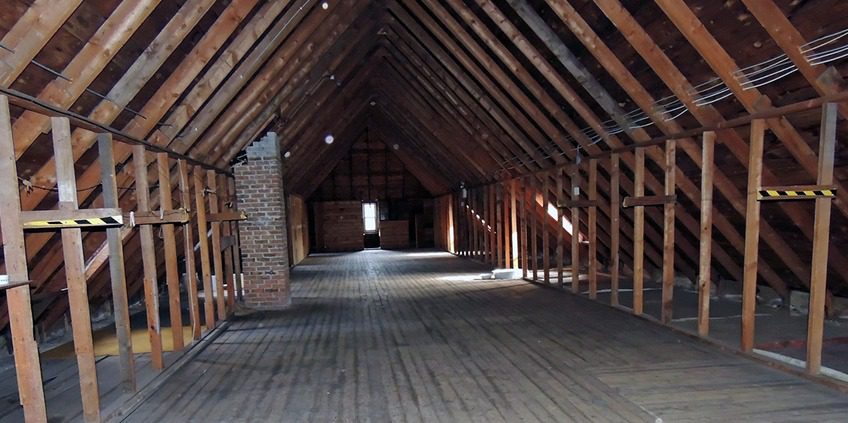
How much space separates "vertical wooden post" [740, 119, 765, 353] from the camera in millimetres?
3701

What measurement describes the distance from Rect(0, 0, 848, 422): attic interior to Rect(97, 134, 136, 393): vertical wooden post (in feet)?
0.05

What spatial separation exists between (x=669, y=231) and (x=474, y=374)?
2.67 metres

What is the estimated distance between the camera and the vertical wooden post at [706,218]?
4.18m

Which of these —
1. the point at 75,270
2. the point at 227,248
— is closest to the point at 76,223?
the point at 75,270

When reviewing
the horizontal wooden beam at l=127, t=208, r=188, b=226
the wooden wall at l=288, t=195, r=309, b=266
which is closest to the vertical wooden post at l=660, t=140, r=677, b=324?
the horizontal wooden beam at l=127, t=208, r=188, b=226

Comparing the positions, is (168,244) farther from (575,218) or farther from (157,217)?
(575,218)

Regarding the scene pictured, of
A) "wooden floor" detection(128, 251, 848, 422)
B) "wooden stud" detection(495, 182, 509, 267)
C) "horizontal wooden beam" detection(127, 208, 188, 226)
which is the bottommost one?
"wooden floor" detection(128, 251, 848, 422)

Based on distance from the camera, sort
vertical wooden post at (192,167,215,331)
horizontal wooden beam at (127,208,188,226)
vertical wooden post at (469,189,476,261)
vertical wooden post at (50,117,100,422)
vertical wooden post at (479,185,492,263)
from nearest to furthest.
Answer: vertical wooden post at (50,117,100,422)
horizontal wooden beam at (127,208,188,226)
vertical wooden post at (192,167,215,331)
vertical wooden post at (479,185,492,263)
vertical wooden post at (469,189,476,261)

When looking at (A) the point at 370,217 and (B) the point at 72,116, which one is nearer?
(B) the point at 72,116

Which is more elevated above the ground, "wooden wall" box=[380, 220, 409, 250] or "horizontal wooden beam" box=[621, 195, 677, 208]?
"horizontal wooden beam" box=[621, 195, 677, 208]

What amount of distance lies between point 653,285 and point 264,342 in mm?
6235

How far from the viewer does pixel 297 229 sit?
13.6m

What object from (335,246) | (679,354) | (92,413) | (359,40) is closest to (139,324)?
(92,413)

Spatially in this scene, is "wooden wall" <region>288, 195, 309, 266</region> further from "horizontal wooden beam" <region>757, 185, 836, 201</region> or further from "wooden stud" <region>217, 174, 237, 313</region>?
"horizontal wooden beam" <region>757, 185, 836, 201</region>
